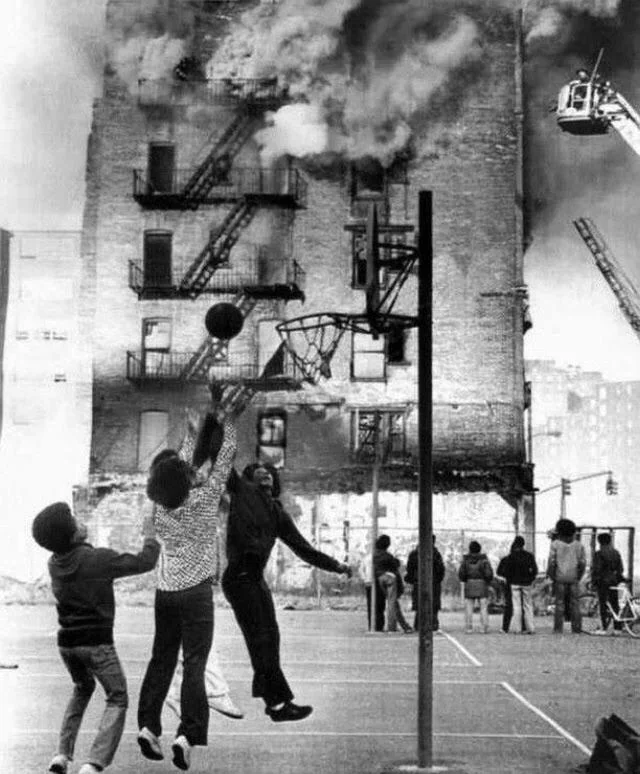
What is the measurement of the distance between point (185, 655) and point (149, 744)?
0.43 metres

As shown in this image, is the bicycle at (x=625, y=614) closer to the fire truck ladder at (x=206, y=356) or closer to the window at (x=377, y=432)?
the window at (x=377, y=432)

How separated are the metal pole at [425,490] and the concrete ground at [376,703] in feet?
1.52

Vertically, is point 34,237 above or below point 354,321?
above

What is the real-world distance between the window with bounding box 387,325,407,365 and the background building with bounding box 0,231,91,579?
2474 millimetres

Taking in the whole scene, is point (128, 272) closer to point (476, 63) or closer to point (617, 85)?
point (476, 63)

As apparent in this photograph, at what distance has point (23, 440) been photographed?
1150 centimetres

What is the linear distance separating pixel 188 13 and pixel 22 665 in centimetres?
531

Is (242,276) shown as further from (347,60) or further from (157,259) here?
(347,60)

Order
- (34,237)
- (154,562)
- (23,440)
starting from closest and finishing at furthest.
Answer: (154,562), (34,237), (23,440)

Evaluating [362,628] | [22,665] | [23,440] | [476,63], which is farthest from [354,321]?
[362,628]

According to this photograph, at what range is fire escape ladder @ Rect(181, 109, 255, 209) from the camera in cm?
988

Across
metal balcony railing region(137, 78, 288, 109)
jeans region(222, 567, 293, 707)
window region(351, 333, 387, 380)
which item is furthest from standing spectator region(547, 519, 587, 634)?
jeans region(222, 567, 293, 707)

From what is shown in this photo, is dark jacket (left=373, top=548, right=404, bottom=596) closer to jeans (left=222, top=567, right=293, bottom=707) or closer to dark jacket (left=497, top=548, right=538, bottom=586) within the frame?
dark jacket (left=497, top=548, right=538, bottom=586)

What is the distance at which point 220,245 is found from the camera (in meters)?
10.7
